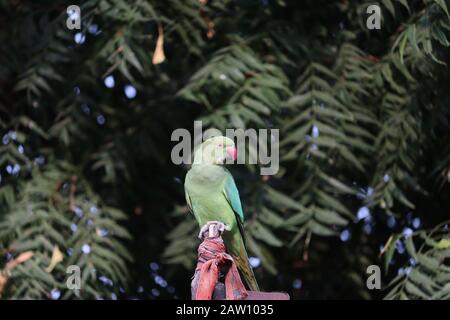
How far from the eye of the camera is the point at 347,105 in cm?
557

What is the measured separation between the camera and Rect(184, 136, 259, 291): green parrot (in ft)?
14.1

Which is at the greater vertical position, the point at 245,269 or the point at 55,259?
the point at 55,259

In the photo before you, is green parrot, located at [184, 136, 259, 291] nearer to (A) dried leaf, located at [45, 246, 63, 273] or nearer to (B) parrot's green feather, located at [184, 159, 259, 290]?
(B) parrot's green feather, located at [184, 159, 259, 290]

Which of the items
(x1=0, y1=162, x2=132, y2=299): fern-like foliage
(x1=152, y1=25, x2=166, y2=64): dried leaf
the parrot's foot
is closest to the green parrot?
the parrot's foot

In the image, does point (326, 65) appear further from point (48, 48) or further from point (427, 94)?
point (48, 48)

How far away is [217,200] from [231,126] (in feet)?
3.60

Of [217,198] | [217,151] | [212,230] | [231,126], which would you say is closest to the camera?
[212,230]

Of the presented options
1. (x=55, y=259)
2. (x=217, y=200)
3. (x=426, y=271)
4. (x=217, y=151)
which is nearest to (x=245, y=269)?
(x=217, y=200)

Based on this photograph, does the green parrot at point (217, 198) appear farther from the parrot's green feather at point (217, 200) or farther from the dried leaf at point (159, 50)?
the dried leaf at point (159, 50)

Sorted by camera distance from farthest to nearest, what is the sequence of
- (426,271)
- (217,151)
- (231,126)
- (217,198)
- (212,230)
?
(231,126) < (426,271) < (217,198) < (217,151) < (212,230)

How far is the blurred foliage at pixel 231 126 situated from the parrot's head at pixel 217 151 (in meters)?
1.06

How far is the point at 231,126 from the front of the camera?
17.8ft

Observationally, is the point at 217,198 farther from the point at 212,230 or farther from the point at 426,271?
the point at 426,271

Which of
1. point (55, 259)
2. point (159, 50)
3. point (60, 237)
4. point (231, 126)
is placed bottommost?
point (55, 259)
